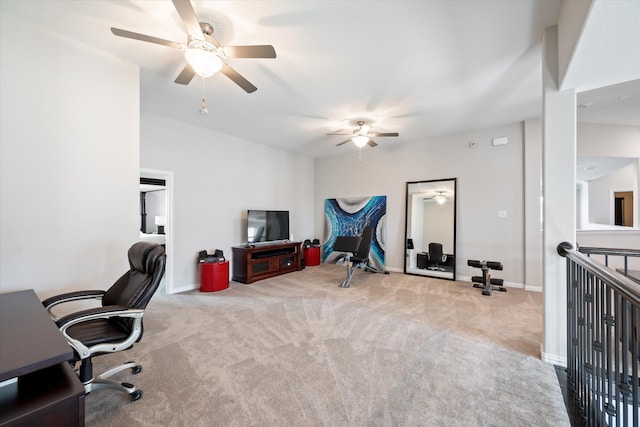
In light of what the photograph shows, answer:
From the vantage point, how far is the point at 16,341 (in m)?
1.11

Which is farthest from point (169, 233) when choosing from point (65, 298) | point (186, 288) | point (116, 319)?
point (116, 319)

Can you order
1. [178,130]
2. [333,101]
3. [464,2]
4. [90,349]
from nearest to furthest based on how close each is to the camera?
1. [90,349]
2. [464,2]
3. [333,101]
4. [178,130]

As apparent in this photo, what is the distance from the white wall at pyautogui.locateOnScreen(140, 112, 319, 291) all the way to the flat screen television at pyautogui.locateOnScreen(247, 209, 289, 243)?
29 cm

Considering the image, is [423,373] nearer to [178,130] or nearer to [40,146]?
[40,146]

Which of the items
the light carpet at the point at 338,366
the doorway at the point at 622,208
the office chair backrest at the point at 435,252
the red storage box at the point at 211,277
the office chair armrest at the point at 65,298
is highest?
the doorway at the point at 622,208

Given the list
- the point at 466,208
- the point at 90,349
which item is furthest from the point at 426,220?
the point at 90,349

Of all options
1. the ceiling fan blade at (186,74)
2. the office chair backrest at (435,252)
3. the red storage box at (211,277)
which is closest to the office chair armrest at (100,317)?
the ceiling fan blade at (186,74)

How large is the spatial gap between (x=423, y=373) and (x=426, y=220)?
374 cm

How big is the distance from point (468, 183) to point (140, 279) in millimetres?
5241

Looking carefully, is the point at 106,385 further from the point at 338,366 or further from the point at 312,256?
the point at 312,256

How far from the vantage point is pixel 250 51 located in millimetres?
1969

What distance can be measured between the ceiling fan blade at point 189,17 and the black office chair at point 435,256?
4.97m

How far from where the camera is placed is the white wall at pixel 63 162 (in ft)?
6.68

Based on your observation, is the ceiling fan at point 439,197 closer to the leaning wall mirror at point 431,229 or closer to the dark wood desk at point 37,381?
the leaning wall mirror at point 431,229
